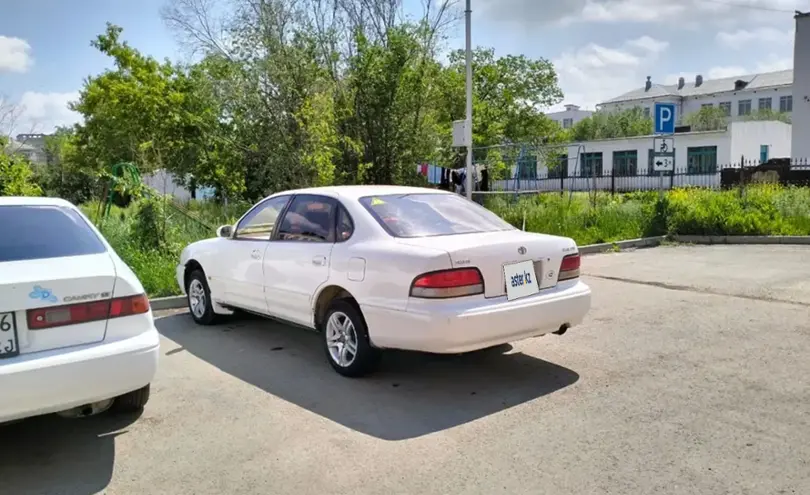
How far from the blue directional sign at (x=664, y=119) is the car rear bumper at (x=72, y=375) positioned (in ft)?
43.4

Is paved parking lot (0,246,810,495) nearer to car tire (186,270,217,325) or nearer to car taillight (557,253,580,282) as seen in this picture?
car tire (186,270,217,325)

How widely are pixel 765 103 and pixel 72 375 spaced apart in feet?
318

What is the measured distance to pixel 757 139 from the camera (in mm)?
49562

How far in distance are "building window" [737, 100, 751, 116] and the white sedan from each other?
93581 mm

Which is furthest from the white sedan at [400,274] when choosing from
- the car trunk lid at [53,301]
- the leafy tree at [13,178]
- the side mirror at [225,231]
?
the leafy tree at [13,178]

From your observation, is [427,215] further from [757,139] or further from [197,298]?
[757,139]

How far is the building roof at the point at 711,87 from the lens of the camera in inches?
3378

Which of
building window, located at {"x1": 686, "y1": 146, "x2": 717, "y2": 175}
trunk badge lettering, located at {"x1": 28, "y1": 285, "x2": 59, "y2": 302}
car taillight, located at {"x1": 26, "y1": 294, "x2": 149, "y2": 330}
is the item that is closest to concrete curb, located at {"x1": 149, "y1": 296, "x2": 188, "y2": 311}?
A: car taillight, located at {"x1": 26, "y1": 294, "x2": 149, "y2": 330}

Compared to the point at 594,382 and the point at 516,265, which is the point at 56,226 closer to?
the point at 516,265

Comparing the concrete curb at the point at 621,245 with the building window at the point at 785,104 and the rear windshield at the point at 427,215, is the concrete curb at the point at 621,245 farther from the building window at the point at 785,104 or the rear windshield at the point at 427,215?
the building window at the point at 785,104

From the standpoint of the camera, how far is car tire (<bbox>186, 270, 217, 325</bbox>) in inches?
291

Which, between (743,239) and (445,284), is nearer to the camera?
(445,284)

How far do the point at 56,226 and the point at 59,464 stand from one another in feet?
5.14

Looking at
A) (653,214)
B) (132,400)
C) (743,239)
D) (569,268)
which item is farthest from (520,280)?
(653,214)
